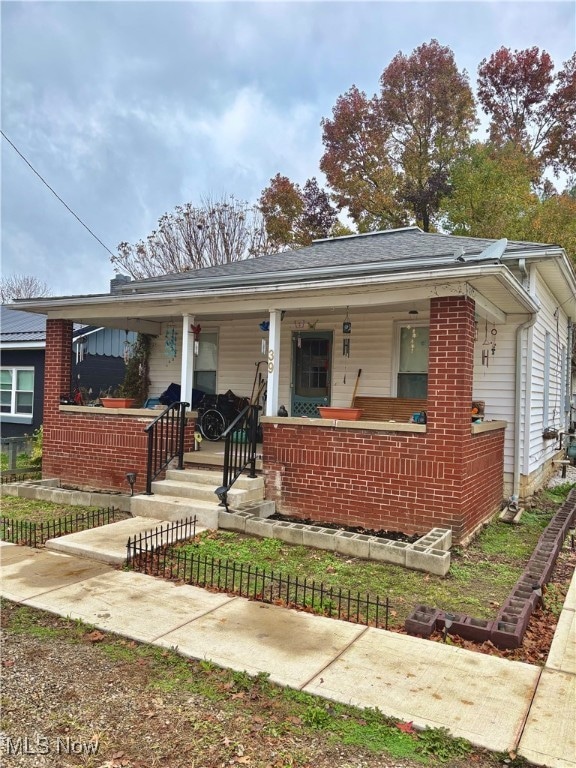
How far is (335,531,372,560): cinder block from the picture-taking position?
18.7ft

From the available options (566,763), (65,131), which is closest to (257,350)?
(566,763)

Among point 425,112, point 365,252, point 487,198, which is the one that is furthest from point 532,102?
point 365,252

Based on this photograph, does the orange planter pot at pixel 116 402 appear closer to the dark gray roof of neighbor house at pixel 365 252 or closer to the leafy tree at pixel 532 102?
the dark gray roof of neighbor house at pixel 365 252

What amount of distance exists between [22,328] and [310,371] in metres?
9.54

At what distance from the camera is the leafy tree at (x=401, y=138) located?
22.7 meters

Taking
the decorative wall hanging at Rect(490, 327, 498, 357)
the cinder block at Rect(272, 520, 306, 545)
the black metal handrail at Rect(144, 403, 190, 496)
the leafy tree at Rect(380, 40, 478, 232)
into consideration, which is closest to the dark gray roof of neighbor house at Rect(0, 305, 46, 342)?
the black metal handrail at Rect(144, 403, 190, 496)

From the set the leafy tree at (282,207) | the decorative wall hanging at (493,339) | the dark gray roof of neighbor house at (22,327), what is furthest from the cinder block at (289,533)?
the leafy tree at (282,207)

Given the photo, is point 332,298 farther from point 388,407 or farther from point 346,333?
point 388,407

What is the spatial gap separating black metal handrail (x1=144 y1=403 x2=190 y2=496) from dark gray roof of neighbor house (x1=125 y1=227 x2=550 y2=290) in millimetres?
2368

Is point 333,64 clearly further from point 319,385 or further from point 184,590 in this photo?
point 184,590

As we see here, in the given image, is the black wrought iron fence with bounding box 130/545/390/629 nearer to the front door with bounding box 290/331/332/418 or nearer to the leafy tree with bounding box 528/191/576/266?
the front door with bounding box 290/331/332/418

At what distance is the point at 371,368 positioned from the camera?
943cm

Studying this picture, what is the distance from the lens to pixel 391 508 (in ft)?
21.5

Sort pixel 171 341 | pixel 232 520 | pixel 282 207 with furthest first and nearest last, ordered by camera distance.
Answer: pixel 282 207 < pixel 171 341 < pixel 232 520
